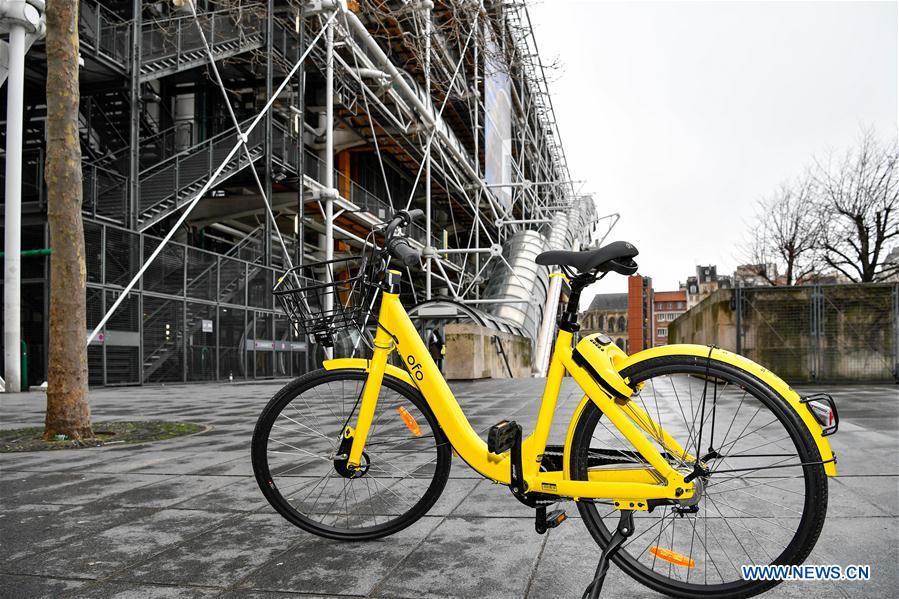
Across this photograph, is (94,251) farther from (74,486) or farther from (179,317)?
(74,486)

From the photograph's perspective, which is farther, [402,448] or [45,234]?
[45,234]

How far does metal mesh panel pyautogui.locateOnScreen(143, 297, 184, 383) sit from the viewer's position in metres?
15.1

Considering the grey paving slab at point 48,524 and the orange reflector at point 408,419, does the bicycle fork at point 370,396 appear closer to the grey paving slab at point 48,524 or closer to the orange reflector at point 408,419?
the orange reflector at point 408,419

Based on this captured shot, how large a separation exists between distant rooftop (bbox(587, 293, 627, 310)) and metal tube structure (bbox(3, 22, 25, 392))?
132560 mm

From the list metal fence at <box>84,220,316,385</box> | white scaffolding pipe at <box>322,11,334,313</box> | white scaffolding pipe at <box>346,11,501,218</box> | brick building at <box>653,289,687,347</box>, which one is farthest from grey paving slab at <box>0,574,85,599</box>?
brick building at <box>653,289,687,347</box>

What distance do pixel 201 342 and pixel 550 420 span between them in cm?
1539

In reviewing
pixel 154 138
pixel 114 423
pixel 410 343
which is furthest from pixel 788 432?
pixel 154 138

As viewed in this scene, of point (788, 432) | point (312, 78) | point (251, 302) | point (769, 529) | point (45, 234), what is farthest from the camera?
point (312, 78)

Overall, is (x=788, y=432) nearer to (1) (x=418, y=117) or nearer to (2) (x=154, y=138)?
(2) (x=154, y=138)

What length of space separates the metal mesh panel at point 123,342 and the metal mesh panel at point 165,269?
72 centimetres

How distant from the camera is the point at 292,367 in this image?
21.1 meters

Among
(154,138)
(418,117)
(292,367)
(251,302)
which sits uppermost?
(418,117)

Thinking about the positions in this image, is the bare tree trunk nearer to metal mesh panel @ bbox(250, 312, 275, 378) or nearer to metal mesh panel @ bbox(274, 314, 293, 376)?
metal mesh panel @ bbox(250, 312, 275, 378)

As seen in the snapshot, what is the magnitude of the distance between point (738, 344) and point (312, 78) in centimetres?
1571
